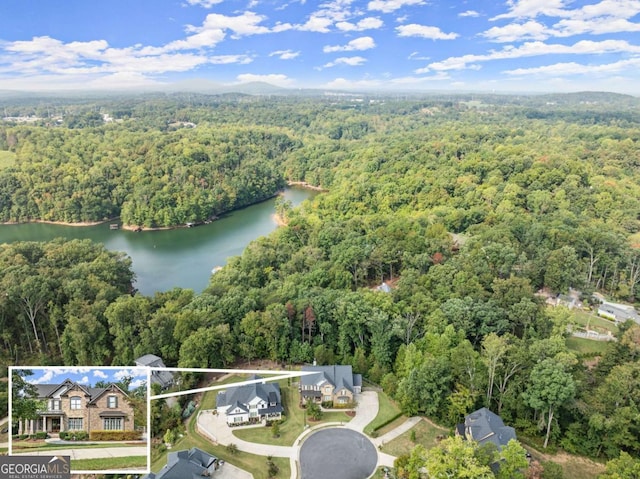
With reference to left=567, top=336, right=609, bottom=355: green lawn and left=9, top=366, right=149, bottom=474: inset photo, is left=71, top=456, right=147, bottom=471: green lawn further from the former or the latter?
left=567, top=336, right=609, bottom=355: green lawn

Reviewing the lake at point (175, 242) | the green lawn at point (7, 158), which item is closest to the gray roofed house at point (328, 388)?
the lake at point (175, 242)

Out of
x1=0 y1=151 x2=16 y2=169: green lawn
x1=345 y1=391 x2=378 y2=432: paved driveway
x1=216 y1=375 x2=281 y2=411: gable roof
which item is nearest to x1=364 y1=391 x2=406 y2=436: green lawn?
x1=345 y1=391 x2=378 y2=432: paved driveway

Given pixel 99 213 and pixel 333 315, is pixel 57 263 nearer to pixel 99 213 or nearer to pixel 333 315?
pixel 333 315

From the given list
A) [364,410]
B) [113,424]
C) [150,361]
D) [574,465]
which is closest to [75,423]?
[113,424]

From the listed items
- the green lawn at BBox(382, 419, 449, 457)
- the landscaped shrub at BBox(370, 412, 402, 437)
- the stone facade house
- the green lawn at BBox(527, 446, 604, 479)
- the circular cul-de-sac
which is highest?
the stone facade house

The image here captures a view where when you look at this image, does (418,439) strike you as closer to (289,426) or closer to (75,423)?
(289,426)

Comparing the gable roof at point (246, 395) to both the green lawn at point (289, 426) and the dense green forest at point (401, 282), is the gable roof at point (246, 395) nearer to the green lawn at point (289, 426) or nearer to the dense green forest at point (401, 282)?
the green lawn at point (289, 426)
